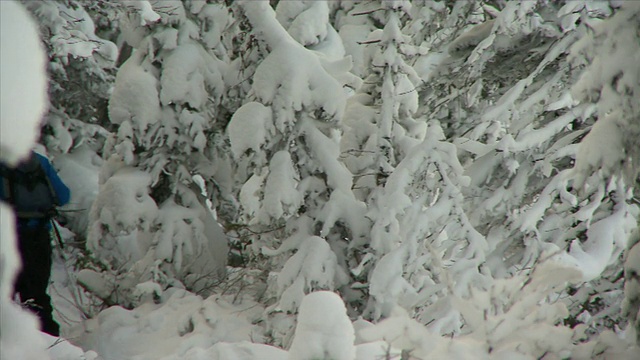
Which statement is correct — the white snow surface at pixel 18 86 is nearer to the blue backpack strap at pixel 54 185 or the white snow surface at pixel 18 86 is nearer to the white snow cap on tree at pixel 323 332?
the white snow cap on tree at pixel 323 332

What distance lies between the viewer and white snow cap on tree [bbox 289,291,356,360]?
9.71 feet

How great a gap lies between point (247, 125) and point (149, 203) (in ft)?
7.24

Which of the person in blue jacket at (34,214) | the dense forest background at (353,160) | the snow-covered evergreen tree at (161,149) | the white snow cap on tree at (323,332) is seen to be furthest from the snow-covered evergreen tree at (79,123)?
the white snow cap on tree at (323,332)

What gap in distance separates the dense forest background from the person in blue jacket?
1284mm

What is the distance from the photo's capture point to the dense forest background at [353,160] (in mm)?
6133

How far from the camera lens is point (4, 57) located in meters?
1.48

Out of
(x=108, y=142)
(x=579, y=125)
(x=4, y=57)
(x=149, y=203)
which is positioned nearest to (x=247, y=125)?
(x=149, y=203)

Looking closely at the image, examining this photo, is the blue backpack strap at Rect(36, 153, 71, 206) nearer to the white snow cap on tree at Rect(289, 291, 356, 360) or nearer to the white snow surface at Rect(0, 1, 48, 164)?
the white snow cap on tree at Rect(289, 291, 356, 360)

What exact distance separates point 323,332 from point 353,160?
4724 mm

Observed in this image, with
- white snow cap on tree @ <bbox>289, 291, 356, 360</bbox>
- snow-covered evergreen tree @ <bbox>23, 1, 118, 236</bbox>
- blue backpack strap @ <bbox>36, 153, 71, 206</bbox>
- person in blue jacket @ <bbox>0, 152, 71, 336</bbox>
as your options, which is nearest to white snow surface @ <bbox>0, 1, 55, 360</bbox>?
white snow cap on tree @ <bbox>289, 291, 356, 360</bbox>

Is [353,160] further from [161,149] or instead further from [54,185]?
[54,185]

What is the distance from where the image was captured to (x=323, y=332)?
299 centimetres

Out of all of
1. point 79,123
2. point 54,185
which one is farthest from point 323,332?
point 79,123

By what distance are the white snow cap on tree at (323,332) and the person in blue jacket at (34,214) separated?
13.5 ft
